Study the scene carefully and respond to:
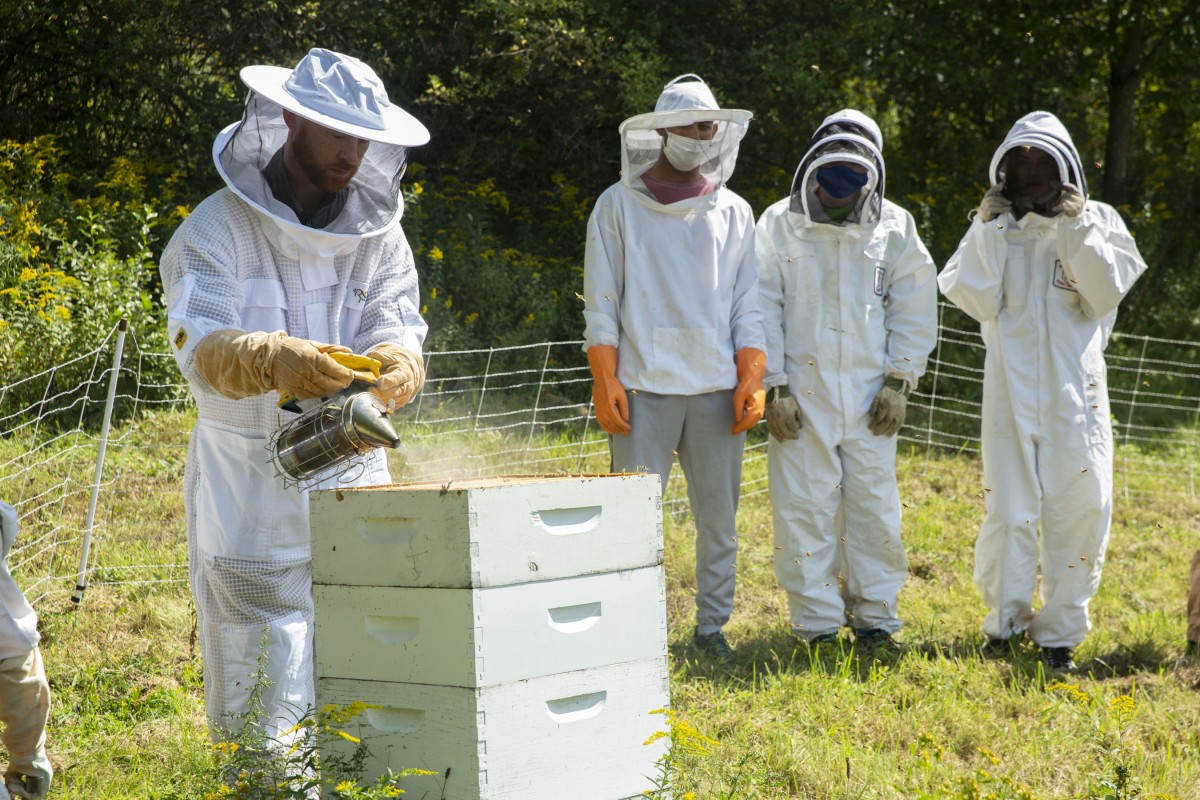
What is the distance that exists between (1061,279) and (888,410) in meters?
0.83

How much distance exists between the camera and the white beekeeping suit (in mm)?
2871

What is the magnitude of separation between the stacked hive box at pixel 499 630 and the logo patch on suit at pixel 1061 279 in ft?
8.06

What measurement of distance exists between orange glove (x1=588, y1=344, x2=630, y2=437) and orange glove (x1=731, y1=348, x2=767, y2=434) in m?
0.40

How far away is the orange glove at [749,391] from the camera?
4.31 meters

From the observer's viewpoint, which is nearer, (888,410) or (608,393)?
(608,393)

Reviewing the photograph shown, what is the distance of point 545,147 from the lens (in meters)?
10.0

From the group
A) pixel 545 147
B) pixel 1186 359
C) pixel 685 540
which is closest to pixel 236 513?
pixel 685 540

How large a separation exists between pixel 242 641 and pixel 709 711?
1578mm

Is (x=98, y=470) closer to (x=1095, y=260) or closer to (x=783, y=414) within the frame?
(x=783, y=414)

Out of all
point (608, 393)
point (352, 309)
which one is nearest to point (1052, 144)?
point (608, 393)

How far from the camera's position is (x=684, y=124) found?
4191 mm

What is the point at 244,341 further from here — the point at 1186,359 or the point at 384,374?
the point at 1186,359

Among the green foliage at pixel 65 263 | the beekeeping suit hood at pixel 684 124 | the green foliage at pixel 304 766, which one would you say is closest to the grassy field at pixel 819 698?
the green foliage at pixel 304 766

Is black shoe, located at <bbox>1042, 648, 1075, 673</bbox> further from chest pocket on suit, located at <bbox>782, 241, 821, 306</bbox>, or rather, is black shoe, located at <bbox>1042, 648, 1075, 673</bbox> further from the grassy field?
chest pocket on suit, located at <bbox>782, 241, 821, 306</bbox>
